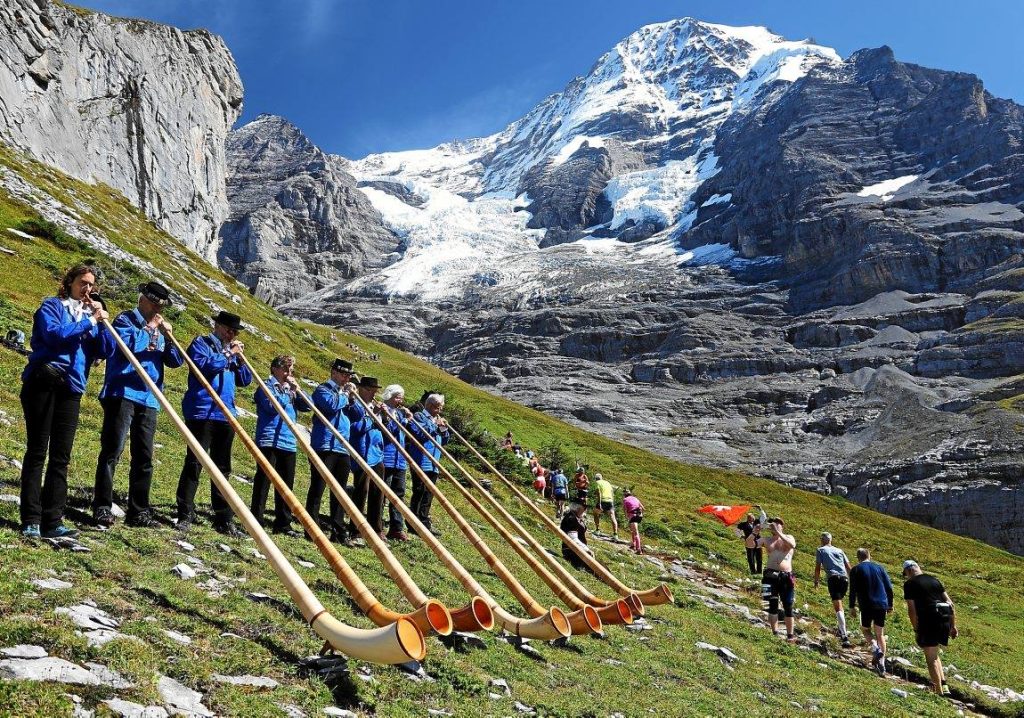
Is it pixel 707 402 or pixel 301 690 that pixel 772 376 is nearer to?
pixel 707 402

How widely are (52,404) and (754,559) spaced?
23.7 m

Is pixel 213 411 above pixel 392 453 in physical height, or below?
above

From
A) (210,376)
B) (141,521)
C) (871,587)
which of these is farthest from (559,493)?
(141,521)

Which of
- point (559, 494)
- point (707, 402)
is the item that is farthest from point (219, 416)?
point (707, 402)

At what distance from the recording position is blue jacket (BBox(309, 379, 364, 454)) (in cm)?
1319

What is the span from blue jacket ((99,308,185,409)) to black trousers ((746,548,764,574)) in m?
21.4

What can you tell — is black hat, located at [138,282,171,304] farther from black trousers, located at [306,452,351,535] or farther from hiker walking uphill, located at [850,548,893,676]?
hiker walking uphill, located at [850,548,893,676]

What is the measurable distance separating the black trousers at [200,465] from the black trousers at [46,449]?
212 cm

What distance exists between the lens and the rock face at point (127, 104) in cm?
6475

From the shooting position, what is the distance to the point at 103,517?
8977 mm

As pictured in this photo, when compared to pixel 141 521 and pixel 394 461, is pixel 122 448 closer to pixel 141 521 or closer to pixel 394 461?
pixel 141 521

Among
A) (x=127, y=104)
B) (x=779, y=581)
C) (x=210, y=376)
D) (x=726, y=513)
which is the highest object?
(x=127, y=104)

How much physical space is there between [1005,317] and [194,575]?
19504 cm

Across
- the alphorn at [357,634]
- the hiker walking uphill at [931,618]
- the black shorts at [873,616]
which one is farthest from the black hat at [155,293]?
the black shorts at [873,616]
